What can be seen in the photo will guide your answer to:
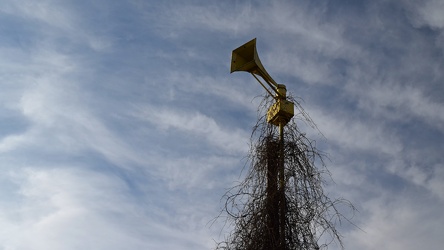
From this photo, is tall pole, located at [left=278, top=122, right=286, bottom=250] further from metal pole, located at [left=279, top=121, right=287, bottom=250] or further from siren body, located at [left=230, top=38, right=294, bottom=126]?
siren body, located at [left=230, top=38, right=294, bottom=126]

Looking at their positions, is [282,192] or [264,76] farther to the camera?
[264,76]

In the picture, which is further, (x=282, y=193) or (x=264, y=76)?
(x=264, y=76)

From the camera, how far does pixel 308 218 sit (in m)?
4.16

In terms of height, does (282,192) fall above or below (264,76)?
below

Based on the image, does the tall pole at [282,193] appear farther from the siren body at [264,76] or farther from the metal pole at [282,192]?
the siren body at [264,76]

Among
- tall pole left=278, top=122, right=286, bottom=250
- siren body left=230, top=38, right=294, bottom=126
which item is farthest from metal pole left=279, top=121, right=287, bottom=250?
siren body left=230, top=38, right=294, bottom=126

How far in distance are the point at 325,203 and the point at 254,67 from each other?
1.34m

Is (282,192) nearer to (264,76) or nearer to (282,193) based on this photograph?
(282,193)

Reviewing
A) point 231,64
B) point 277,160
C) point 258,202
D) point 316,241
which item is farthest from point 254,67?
point 316,241

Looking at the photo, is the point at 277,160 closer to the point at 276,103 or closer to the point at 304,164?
the point at 304,164

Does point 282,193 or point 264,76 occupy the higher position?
point 264,76

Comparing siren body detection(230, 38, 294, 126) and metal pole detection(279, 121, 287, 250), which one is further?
siren body detection(230, 38, 294, 126)

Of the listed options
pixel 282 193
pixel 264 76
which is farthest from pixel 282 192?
pixel 264 76

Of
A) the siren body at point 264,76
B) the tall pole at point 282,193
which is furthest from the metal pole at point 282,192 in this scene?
the siren body at point 264,76
